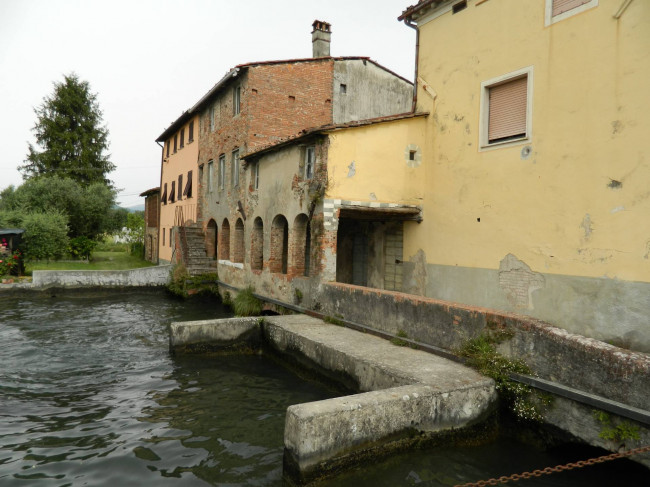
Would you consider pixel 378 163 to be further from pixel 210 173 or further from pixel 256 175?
pixel 210 173

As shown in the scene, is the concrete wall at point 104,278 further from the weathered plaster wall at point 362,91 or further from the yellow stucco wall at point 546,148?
the yellow stucco wall at point 546,148

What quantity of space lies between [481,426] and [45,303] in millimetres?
16379

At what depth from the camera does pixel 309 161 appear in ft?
36.0

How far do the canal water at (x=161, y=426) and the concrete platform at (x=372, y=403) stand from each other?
0.99 ft

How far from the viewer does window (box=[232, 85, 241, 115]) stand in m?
16.8

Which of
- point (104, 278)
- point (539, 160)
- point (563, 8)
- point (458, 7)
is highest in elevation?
point (458, 7)

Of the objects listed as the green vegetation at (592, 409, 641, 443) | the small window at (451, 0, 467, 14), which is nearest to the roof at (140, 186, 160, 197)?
the small window at (451, 0, 467, 14)

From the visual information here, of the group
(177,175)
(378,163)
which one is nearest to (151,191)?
(177,175)

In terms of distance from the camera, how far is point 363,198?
10.1 metres

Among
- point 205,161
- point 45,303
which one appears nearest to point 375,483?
point 45,303

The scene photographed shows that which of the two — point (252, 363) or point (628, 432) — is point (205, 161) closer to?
point (252, 363)

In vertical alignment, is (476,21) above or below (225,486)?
above

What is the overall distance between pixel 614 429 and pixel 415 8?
9547 mm

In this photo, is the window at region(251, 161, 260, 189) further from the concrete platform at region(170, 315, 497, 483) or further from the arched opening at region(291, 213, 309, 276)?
the concrete platform at region(170, 315, 497, 483)
